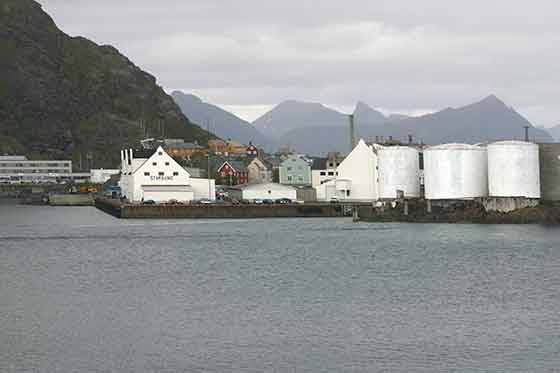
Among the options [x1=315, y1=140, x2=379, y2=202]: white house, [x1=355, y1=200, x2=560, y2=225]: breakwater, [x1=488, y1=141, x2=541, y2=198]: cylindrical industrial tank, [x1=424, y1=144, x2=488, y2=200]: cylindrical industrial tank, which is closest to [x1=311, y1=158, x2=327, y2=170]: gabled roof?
[x1=315, y1=140, x2=379, y2=202]: white house

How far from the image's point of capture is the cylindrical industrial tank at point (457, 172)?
73188 mm

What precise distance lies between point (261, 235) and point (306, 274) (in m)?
20.0

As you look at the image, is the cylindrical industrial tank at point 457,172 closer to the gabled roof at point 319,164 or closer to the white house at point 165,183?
the white house at point 165,183

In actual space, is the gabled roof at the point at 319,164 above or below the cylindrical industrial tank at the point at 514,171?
above

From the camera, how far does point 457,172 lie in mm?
73125

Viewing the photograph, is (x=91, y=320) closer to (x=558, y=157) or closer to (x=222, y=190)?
(x=558, y=157)

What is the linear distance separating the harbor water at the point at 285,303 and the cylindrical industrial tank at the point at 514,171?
4599 millimetres

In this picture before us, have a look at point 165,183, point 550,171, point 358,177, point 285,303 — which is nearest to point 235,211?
point 165,183

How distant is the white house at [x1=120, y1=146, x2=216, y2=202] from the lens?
301ft

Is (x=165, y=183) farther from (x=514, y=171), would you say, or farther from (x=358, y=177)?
(x=514, y=171)

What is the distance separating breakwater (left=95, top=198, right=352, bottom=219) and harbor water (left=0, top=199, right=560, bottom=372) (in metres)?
18.5

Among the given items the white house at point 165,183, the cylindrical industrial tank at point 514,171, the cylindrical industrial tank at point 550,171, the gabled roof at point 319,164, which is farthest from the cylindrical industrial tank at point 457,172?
the gabled roof at point 319,164

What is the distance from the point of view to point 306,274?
1868 inches

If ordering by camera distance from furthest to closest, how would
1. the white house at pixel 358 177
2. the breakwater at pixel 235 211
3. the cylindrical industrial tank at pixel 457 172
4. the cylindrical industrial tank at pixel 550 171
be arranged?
1. the white house at pixel 358 177
2. the breakwater at pixel 235 211
3. the cylindrical industrial tank at pixel 550 171
4. the cylindrical industrial tank at pixel 457 172
